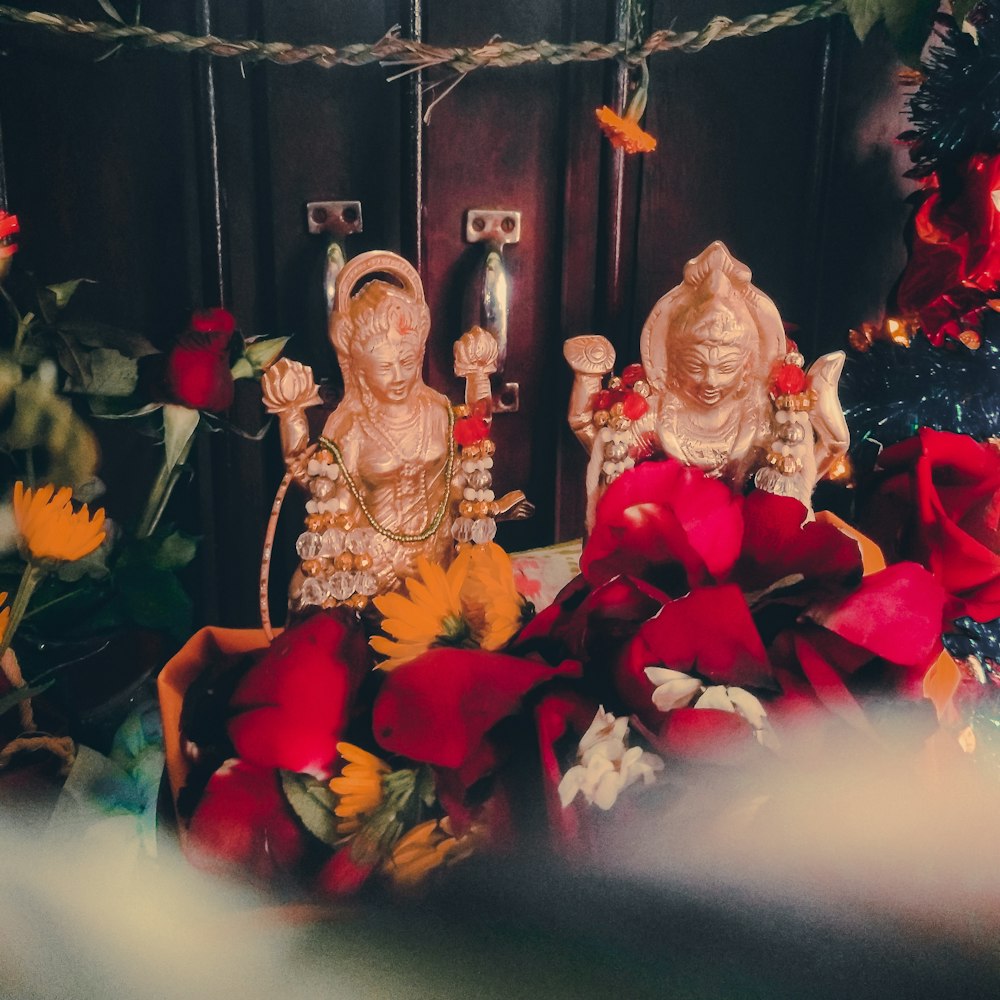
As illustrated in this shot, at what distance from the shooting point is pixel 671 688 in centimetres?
50

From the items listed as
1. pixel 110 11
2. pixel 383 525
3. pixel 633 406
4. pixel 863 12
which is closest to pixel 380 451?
pixel 383 525

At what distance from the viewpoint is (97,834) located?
1.63 feet

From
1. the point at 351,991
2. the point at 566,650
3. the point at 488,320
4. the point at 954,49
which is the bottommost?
the point at 351,991

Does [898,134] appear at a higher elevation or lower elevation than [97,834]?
higher

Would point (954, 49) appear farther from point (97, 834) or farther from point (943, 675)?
point (97, 834)

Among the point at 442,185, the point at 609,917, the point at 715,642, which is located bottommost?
the point at 609,917

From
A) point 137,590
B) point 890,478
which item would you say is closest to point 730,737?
point 890,478

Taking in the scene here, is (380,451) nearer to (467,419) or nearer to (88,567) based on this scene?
(467,419)

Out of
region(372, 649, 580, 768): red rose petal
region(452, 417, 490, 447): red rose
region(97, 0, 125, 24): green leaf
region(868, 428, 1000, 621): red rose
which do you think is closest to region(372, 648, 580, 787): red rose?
region(372, 649, 580, 768): red rose petal

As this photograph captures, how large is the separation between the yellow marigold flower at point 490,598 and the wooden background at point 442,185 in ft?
0.26

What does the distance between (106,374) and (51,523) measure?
0.25 ft

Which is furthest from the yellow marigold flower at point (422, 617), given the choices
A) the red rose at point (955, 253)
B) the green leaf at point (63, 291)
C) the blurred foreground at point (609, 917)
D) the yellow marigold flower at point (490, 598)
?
the red rose at point (955, 253)

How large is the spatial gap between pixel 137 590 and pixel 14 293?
157mm

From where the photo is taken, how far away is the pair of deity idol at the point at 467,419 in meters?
0.52
